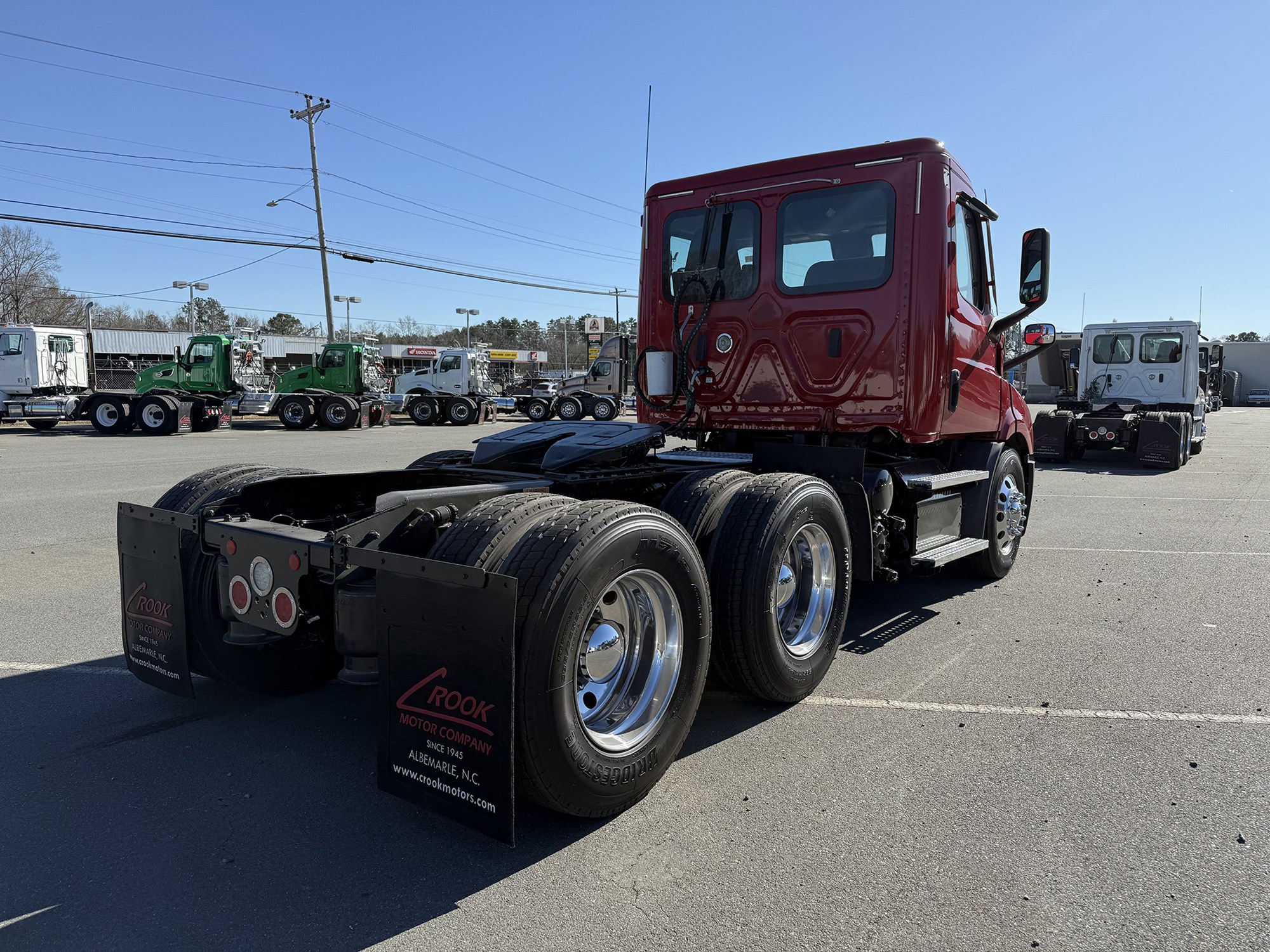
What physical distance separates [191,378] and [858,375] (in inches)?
1072

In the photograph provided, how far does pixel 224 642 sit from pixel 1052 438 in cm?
1772

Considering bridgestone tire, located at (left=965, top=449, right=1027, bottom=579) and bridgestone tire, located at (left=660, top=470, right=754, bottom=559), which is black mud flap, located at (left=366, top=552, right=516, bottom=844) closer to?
bridgestone tire, located at (left=660, top=470, right=754, bottom=559)

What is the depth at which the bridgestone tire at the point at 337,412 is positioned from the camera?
2825 cm

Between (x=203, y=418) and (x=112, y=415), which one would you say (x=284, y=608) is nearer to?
(x=112, y=415)

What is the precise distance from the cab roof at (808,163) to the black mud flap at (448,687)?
4.00 m

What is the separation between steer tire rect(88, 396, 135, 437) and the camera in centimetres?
2419

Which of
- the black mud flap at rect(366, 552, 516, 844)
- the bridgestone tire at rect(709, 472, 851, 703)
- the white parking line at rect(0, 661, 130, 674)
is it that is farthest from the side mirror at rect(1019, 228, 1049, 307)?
the white parking line at rect(0, 661, 130, 674)

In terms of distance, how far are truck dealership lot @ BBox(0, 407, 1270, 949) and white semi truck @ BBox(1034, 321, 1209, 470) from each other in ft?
42.5

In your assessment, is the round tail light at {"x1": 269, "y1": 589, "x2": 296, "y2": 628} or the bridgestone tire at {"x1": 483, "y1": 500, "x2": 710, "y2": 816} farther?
the round tail light at {"x1": 269, "y1": 589, "x2": 296, "y2": 628}

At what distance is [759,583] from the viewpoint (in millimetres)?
3807

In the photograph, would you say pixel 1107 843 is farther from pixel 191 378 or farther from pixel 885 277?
pixel 191 378

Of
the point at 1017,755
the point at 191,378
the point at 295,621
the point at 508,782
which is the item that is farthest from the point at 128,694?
the point at 191,378

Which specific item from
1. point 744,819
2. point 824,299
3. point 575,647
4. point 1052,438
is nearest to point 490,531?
point 575,647

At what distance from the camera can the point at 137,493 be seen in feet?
35.7
